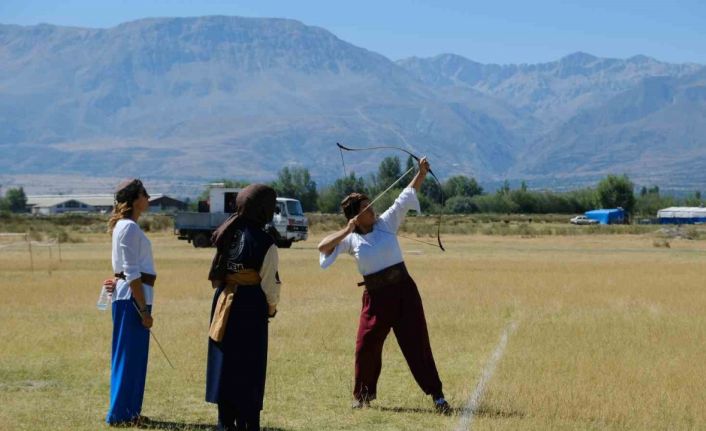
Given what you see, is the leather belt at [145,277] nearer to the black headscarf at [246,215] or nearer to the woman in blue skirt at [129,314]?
the woman in blue skirt at [129,314]

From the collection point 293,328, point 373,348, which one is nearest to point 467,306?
point 293,328

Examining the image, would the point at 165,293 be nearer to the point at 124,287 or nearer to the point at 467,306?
the point at 467,306

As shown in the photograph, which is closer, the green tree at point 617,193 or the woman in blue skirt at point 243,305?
the woman in blue skirt at point 243,305

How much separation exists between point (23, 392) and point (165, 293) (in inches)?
552

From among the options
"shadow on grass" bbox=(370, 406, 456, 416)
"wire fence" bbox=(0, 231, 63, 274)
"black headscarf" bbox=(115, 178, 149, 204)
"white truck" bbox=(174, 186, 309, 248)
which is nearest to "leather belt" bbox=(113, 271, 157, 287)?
"black headscarf" bbox=(115, 178, 149, 204)

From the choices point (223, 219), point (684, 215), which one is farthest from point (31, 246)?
point (684, 215)

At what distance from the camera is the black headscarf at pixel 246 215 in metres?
9.67

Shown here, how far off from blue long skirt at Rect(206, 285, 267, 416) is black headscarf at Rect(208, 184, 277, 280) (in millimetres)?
259

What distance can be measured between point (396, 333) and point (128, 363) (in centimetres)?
262

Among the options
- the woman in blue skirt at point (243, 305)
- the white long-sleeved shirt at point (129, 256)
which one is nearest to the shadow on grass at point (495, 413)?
the woman in blue skirt at point (243, 305)

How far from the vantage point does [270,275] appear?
9.76m

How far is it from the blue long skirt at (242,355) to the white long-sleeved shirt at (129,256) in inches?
38.6

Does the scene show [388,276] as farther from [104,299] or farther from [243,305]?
[104,299]

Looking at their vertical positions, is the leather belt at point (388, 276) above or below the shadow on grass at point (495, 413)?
above
